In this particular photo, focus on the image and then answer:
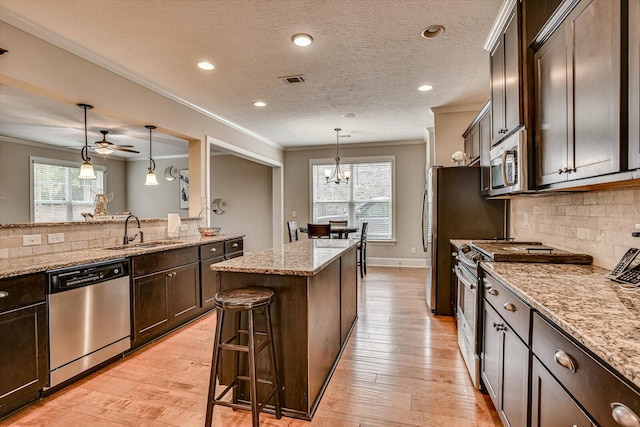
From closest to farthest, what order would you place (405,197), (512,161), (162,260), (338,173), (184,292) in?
(512,161)
(162,260)
(184,292)
(338,173)
(405,197)

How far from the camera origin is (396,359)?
271 cm

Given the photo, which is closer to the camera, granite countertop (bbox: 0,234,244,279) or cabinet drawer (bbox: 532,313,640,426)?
cabinet drawer (bbox: 532,313,640,426)

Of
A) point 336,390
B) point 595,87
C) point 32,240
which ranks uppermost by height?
point 595,87

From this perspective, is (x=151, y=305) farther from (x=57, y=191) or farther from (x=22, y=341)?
(x=57, y=191)

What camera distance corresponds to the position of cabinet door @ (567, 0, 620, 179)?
4.15 ft

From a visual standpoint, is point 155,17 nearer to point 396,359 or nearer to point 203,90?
point 203,90

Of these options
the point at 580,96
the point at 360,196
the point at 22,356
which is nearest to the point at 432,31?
the point at 580,96

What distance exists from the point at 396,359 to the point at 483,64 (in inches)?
113

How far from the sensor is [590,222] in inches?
79.8

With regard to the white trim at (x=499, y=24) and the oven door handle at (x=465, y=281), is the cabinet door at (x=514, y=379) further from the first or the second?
the white trim at (x=499, y=24)

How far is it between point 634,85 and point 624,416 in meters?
1.09

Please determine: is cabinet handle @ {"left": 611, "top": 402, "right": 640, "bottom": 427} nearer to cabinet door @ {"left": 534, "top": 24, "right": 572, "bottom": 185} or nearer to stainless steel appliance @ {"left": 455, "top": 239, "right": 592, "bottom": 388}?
cabinet door @ {"left": 534, "top": 24, "right": 572, "bottom": 185}

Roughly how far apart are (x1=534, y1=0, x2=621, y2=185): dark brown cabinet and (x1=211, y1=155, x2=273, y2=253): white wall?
629 centimetres

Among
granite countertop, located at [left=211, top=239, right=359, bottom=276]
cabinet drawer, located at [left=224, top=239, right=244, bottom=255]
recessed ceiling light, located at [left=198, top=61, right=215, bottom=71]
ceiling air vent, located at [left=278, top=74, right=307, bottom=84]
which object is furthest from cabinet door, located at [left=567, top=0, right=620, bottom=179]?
cabinet drawer, located at [left=224, top=239, right=244, bottom=255]
